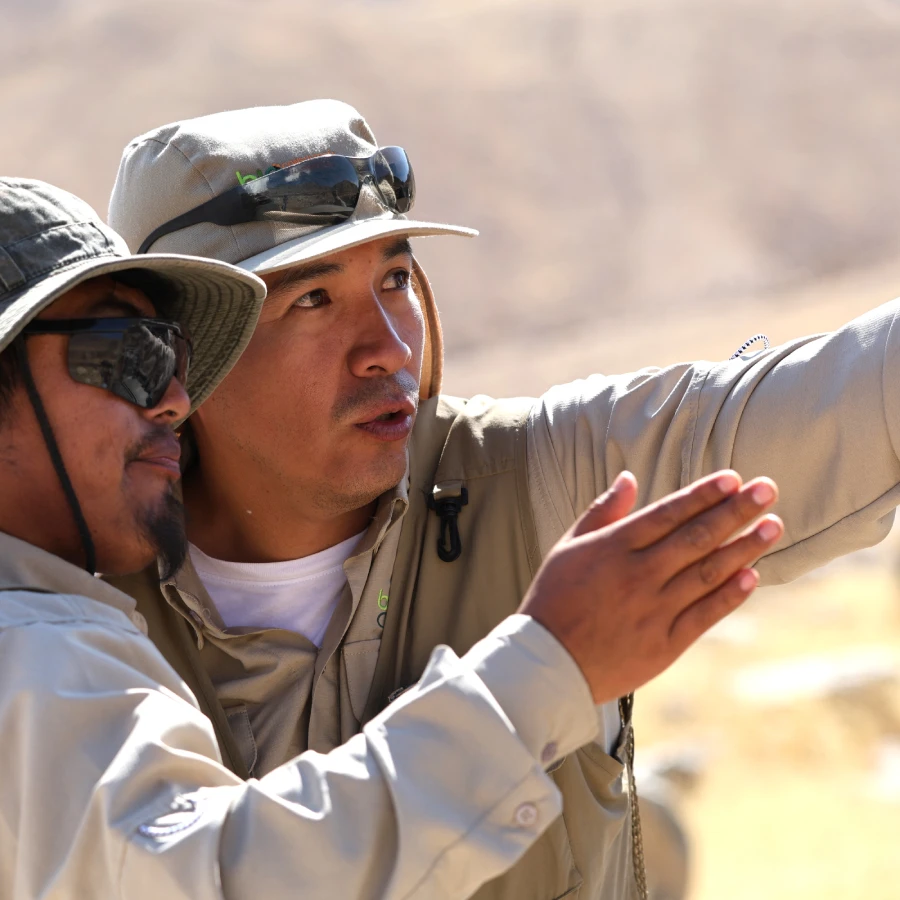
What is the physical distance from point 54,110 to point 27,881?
33932 millimetres

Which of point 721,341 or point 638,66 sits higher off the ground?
point 638,66

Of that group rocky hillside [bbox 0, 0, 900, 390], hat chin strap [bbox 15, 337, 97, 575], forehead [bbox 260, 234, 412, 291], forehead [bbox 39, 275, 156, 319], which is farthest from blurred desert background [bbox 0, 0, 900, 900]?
hat chin strap [bbox 15, 337, 97, 575]

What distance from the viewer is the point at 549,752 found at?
1704mm

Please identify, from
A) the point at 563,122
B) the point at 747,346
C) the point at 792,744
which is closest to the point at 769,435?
the point at 747,346

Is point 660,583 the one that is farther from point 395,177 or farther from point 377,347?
point 395,177

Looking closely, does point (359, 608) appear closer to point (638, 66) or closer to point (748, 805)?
point (748, 805)

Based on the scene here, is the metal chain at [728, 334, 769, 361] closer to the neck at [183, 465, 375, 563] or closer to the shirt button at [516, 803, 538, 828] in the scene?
the neck at [183, 465, 375, 563]

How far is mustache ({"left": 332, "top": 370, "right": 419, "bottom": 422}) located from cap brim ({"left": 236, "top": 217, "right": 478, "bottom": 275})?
0.29 meters

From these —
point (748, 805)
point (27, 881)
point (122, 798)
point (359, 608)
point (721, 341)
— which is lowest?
point (721, 341)

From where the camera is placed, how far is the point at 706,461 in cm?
275

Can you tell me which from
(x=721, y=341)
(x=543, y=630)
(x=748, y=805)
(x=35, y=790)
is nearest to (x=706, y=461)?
(x=543, y=630)

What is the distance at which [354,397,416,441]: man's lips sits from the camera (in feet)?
9.53

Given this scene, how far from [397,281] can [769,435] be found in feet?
2.96

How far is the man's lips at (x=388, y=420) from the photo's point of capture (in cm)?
290
